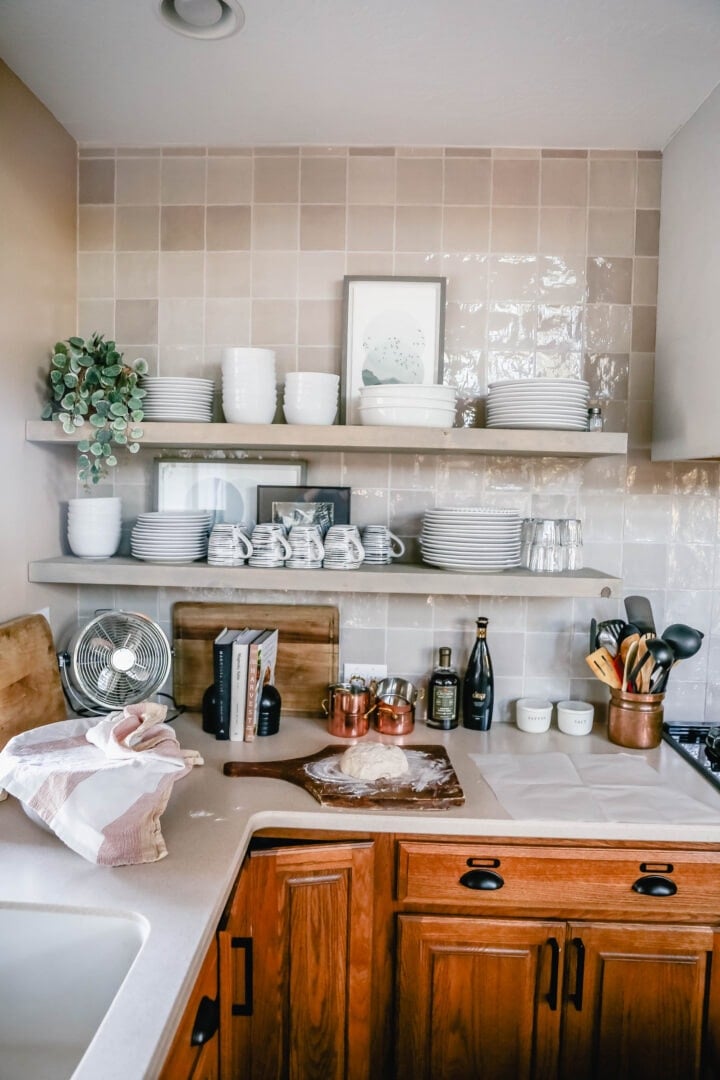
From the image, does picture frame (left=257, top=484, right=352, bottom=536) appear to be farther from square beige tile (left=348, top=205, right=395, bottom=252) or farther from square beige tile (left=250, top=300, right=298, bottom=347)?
square beige tile (left=348, top=205, right=395, bottom=252)

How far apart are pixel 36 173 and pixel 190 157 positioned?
440mm

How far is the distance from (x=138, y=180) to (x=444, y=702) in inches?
68.1

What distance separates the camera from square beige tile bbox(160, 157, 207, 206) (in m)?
2.13

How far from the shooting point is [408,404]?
1.85 metres

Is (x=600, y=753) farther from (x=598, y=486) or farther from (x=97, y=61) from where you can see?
(x=97, y=61)

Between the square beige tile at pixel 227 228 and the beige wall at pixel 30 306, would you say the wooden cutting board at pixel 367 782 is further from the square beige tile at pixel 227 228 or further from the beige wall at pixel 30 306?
the square beige tile at pixel 227 228

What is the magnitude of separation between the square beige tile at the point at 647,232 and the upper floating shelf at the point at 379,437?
634 millimetres

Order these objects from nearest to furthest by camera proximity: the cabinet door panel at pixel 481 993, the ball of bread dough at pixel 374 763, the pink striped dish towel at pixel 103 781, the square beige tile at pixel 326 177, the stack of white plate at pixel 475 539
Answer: the pink striped dish towel at pixel 103 781
the cabinet door panel at pixel 481 993
the ball of bread dough at pixel 374 763
the stack of white plate at pixel 475 539
the square beige tile at pixel 326 177

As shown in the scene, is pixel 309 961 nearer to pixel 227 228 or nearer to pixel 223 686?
pixel 223 686

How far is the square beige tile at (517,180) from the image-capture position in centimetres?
209

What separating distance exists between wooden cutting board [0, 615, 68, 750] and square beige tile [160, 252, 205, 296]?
1.01m

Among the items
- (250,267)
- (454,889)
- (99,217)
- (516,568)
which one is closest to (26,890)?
(454,889)

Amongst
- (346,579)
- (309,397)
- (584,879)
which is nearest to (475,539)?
(346,579)

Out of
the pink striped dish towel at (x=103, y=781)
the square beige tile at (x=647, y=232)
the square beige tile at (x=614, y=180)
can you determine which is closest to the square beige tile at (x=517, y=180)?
the square beige tile at (x=614, y=180)
